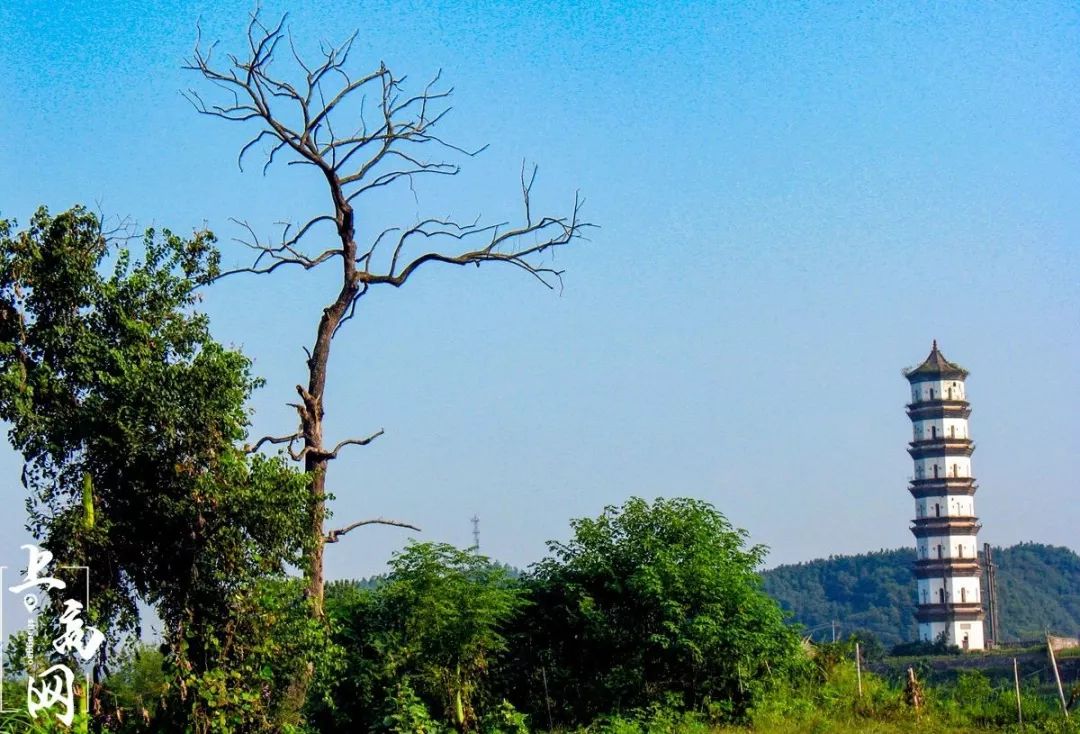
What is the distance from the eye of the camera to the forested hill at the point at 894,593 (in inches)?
3447

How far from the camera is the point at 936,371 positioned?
62125 millimetres

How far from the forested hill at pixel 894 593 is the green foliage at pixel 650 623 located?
70.9 m

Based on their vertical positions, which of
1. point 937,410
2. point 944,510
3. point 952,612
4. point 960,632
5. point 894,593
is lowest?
point 960,632

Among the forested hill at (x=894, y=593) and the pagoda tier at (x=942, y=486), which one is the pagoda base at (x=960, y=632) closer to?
the pagoda tier at (x=942, y=486)

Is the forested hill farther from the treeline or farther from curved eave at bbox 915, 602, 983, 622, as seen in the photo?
the treeline

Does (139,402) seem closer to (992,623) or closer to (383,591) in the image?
(383,591)

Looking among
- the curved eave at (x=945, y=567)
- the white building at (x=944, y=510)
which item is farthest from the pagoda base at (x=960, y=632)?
the curved eave at (x=945, y=567)

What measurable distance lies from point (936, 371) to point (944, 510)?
610 cm

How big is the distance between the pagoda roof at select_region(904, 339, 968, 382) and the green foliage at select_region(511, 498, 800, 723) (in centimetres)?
4826

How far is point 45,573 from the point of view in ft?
36.0

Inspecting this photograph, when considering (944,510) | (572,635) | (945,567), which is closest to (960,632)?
(945,567)

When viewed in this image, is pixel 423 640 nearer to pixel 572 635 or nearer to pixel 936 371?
pixel 572 635

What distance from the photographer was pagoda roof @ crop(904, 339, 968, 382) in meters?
62.2

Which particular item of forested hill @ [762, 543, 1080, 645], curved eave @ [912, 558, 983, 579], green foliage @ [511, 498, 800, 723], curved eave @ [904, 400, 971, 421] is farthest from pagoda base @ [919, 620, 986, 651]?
green foliage @ [511, 498, 800, 723]
